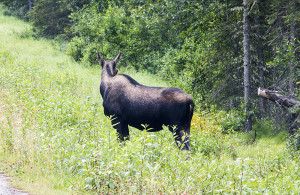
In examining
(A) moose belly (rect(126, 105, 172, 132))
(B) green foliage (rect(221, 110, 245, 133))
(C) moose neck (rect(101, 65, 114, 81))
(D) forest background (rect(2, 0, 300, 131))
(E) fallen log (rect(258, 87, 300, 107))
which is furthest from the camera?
(B) green foliage (rect(221, 110, 245, 133))

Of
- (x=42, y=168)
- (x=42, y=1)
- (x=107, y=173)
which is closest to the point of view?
(x=107, y=173)

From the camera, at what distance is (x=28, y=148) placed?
274 inches

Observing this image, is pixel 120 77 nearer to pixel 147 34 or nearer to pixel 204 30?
pixel 204 30

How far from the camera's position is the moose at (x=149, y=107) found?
9.51 m

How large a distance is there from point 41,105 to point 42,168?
407 centimetres

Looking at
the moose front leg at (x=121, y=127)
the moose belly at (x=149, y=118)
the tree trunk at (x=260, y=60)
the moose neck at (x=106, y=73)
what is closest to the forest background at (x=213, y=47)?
the tree trunk at (x=260, y=60)

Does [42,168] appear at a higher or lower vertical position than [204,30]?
lower

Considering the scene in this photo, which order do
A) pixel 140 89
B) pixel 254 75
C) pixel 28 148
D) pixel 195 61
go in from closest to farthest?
pixel 28 148
pixel 140 89
pixel 254 75
pixel 195 61

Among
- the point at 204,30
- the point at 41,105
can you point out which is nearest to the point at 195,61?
the point at 204,30

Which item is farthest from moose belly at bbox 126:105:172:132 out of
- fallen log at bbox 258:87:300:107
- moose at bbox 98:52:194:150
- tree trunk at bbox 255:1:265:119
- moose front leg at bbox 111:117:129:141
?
tree trunk at bbox 255:1:265:119

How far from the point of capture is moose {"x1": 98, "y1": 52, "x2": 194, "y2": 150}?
31.2 ft

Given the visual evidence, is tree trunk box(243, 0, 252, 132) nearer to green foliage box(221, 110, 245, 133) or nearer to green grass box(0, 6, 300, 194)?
green foliage box(221, 110, 245, 133)

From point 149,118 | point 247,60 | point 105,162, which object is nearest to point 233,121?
point 247,60

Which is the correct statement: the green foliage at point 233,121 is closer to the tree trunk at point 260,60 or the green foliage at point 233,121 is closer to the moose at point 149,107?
the tree trunk at point 260,60
